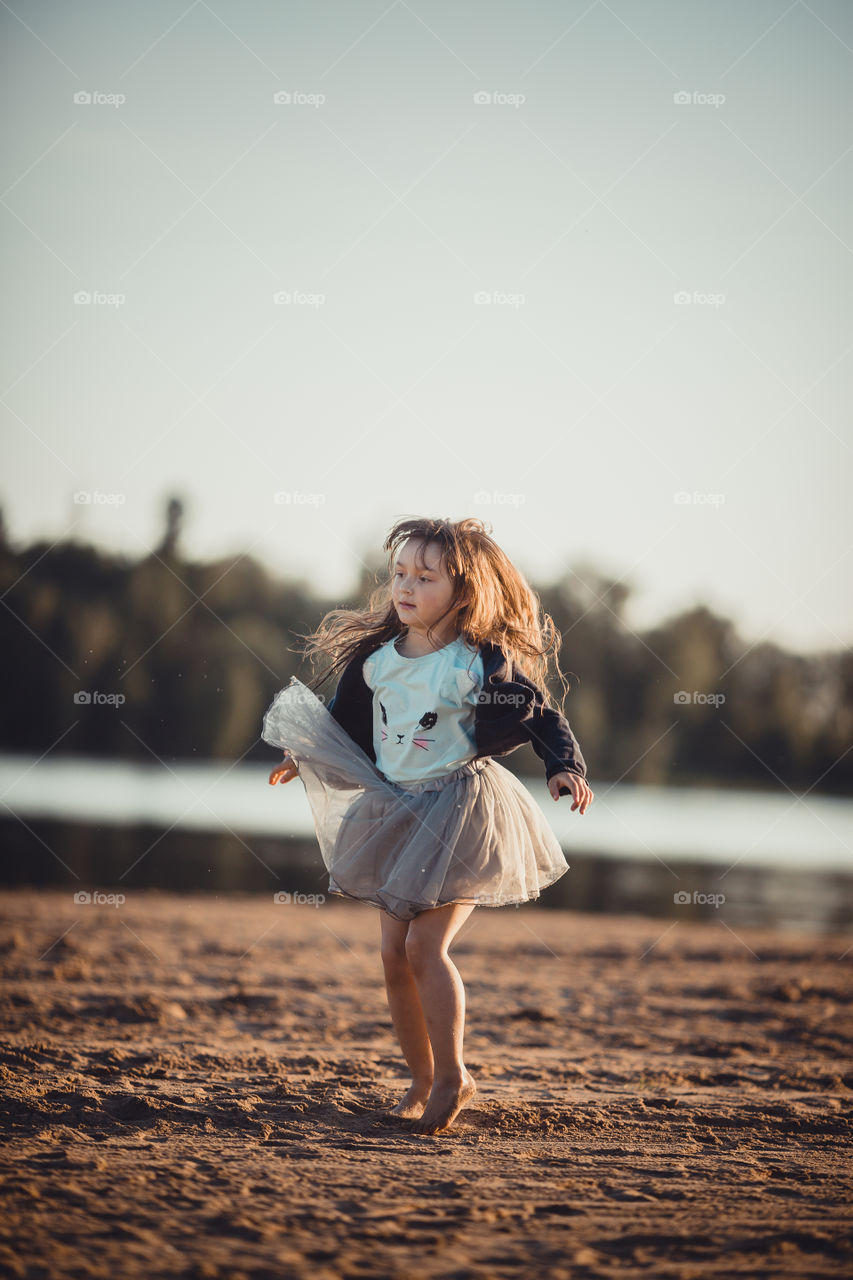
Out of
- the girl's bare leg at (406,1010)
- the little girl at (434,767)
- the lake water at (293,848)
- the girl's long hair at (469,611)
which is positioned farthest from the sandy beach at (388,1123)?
the lake water at (293,848)

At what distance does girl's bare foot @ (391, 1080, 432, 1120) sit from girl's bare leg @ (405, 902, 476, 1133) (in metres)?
0.10

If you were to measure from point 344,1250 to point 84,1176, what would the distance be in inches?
29.3

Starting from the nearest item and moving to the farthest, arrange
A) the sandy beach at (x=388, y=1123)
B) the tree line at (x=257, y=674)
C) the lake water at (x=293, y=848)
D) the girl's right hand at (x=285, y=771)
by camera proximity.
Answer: the sandy beach at (x=388, y=1123) < the girl's right hand at (x=285, y=771) < the lake water at (x=293, y=848) < the tree line at (x=257, y=674)

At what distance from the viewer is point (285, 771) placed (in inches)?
145

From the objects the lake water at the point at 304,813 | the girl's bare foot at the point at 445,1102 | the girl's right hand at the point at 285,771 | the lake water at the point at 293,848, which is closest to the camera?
the girl's bare foot at the point at 445,1102

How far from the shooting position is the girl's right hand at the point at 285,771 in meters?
3.64

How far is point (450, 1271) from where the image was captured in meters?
2.02

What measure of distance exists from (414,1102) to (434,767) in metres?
1.03

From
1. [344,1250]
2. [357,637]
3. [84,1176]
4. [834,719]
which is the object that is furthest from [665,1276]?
[834,719]

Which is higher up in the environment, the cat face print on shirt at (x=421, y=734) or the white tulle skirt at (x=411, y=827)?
the cat face print on shirt at (x=421, y=734)

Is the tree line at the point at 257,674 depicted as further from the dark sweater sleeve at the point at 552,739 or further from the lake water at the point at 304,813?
the dark sweater sleeve at the point at 552,739

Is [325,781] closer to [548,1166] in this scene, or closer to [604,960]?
[548,1166]

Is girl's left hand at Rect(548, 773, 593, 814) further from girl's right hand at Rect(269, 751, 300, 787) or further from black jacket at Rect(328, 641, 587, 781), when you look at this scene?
girl's right hand at Rect(269, 751, 300, 787)

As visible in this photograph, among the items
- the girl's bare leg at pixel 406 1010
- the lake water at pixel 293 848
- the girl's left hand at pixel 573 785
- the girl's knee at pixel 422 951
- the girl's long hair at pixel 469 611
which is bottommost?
the lake water at pixel 293 848
